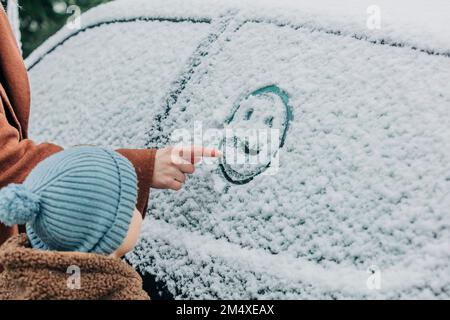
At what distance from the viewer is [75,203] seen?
115 centimetres

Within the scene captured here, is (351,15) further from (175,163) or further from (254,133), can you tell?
(175,163)

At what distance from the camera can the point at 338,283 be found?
1.07 meters

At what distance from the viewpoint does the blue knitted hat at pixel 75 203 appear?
1138 mm

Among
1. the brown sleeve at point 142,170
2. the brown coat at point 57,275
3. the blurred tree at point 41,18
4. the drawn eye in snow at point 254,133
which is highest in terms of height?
the blurred tree at point 41,18

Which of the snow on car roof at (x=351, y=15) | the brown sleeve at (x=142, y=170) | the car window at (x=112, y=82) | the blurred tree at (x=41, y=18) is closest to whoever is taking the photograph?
the snow on car roof at (x=351, y=15)

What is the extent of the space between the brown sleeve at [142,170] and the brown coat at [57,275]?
19 centimetres

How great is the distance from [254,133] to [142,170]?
0.30 metres

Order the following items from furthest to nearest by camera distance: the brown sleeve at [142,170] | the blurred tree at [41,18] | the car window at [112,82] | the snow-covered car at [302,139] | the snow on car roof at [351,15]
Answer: the blurred tree at [41,18] → the car window at [112,82] → the brown sleeve at [142,170] → the snow on car roof at [351,15] → the snow-covered car at [302,139]

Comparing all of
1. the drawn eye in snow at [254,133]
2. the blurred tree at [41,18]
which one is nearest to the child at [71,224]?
the drawn eye in snow at [254,133]

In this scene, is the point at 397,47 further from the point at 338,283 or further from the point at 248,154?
the point at 338,283

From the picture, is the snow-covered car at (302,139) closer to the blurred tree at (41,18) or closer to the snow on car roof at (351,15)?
the snow on car roof at (351,15)

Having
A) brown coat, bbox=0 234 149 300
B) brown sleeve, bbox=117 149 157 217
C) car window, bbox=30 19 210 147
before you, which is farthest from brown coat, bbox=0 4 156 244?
brown coat, bbox=0 234 149 300

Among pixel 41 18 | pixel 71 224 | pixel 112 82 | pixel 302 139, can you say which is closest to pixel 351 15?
pixel 302 139
